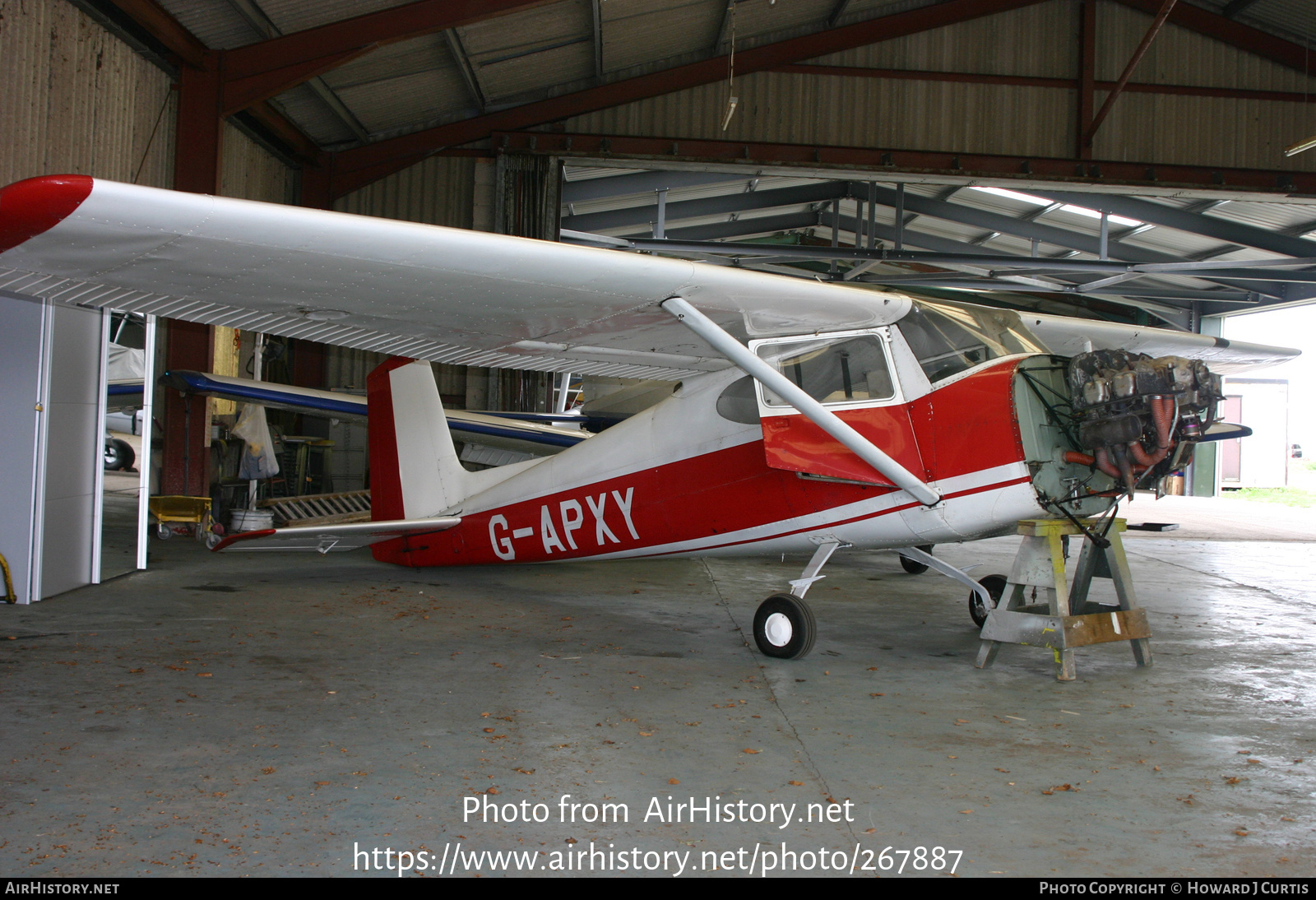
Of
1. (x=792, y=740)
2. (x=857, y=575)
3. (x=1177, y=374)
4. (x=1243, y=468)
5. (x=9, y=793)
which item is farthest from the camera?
(x=1243, y=468)

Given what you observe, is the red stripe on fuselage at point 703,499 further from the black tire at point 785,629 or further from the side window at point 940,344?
the black tire at point 785,629

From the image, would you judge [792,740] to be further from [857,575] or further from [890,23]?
[890,23]

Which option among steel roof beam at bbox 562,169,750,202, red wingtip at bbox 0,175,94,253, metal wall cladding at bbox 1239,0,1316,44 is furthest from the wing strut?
metal wall cladding at bbox 1239,0,1316,44

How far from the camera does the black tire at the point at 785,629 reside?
5.15 m

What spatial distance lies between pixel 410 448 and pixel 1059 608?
5.32 meters

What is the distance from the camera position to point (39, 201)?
10.5ft

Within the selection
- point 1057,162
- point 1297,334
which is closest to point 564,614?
point 1057,162

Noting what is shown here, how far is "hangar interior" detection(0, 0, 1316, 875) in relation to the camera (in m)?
3.11

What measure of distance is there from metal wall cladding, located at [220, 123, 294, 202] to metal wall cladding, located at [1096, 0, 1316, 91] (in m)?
12.7

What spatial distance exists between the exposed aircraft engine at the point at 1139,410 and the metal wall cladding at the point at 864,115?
10.5 m

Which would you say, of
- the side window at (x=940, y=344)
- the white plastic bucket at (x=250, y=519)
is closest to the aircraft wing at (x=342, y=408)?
the white plastic bucket at (x=250, y=519)

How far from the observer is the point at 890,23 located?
1415 centimetres

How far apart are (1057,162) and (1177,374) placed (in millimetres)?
11214

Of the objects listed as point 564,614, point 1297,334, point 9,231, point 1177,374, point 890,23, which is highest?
point 890,23
